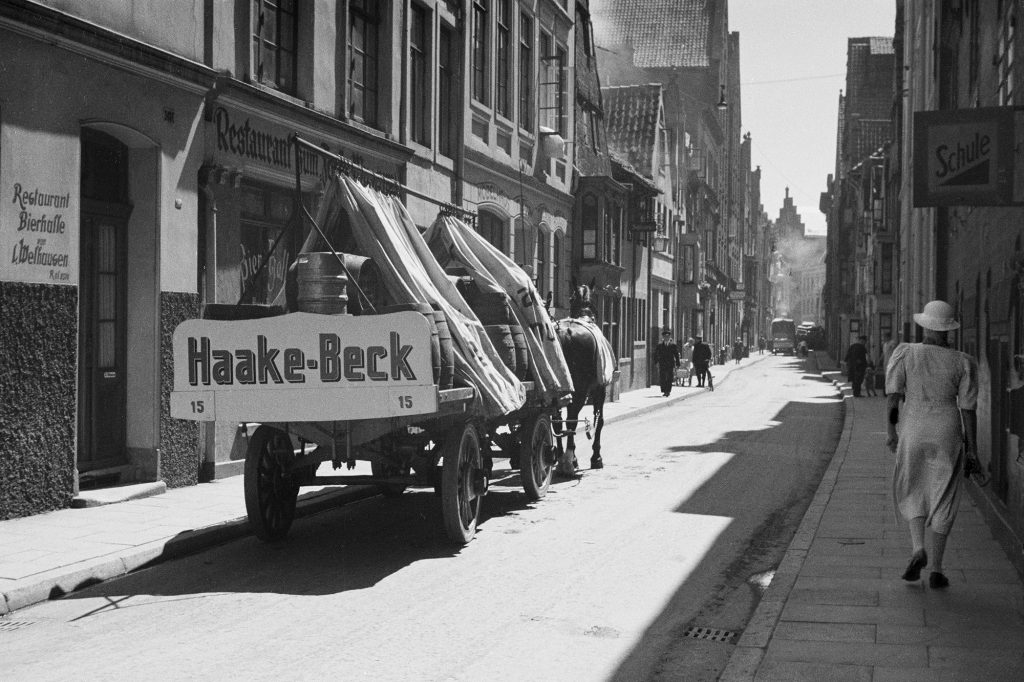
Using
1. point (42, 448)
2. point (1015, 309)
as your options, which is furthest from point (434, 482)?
point (1015, 309)

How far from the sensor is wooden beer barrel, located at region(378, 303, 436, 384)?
7.85m

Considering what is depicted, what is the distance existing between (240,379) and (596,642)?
10.8 feet

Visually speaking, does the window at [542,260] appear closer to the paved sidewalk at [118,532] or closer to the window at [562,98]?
the window at [562,98]

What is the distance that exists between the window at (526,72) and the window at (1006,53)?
15.5 metres

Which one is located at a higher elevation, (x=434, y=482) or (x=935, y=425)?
(x=935, y=425)

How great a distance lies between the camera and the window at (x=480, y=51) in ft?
72.8

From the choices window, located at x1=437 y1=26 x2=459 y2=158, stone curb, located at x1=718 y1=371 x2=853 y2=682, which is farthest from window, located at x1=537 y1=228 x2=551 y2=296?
stone curb, located at x1=718 y1=371 x2=853 y2=682

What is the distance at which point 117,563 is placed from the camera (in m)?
7.89

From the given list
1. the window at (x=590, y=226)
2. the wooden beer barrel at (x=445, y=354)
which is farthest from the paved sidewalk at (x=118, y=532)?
the window at (x=590, y=226)

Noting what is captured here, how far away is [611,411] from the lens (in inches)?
1006

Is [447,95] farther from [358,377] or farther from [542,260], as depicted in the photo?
[358,377]

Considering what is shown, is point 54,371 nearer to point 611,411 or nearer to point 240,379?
point 240,379

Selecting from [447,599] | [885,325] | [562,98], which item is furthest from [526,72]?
[885,325]

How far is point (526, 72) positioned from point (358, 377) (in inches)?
752
